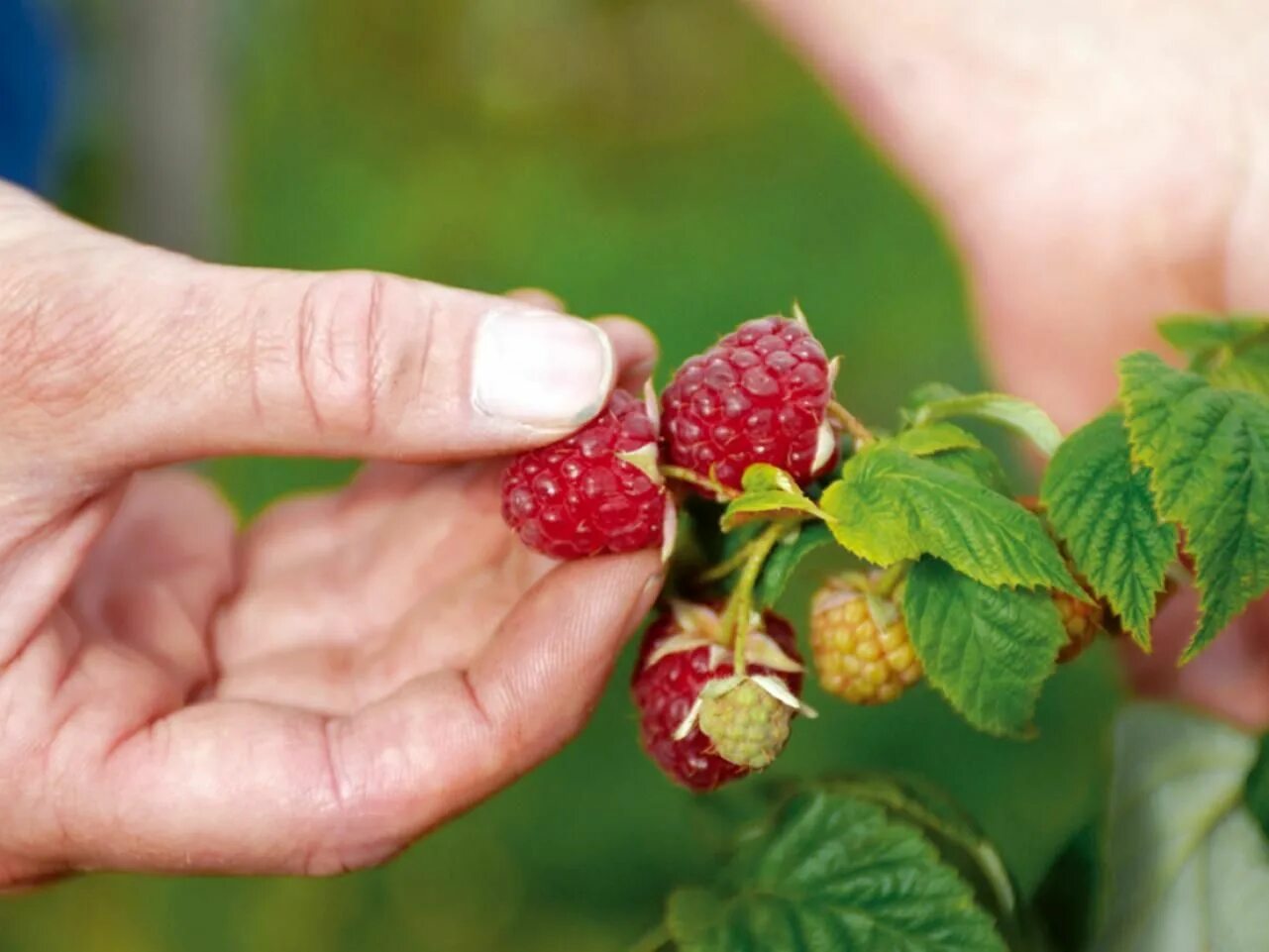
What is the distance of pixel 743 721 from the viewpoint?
0.78 meters

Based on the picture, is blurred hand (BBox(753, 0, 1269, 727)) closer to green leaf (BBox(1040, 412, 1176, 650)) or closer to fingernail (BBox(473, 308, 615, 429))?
green leaf (BBox(1040, 412, 1176, 650))

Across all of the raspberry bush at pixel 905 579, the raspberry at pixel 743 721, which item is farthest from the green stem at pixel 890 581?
the raspberry at pixel 743 721

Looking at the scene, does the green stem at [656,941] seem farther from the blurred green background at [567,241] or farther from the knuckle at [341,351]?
the blurred green background at [567,241]

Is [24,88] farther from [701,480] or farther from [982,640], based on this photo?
[982,640]

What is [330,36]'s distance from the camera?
9.24 ft

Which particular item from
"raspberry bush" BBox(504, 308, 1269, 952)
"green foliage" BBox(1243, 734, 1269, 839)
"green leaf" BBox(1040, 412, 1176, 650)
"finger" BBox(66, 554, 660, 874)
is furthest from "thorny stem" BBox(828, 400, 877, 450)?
"green foliage" BBox(1243, 734, 1269, 839)

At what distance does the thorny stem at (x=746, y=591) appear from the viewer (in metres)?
0.80

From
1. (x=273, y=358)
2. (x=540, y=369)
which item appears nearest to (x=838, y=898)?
(x=540, y=369)

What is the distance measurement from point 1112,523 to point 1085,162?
773mm

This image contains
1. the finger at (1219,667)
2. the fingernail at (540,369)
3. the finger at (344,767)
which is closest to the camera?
the fingernail at (540,369)

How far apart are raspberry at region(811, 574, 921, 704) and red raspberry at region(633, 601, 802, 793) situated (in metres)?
0.03

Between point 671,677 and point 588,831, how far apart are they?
3.74ft

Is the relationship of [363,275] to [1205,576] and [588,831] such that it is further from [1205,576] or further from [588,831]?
[588,831]

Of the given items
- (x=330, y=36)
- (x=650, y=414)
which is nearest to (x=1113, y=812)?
(x=650, y=414)
